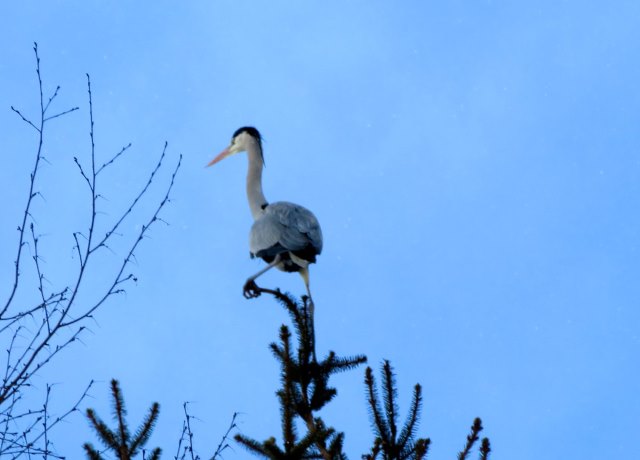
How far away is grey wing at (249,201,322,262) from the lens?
819cm

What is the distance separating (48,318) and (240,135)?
711 cm

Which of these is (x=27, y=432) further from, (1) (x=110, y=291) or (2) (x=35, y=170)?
(2) (x=35, y=170)

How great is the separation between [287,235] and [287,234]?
1 centimetres

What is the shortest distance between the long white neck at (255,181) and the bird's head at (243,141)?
0.01 metres

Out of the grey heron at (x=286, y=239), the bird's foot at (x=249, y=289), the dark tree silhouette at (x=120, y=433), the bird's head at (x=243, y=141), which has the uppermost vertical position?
the bird's head at (x=243, y=141)

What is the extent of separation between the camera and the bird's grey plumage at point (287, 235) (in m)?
8.19

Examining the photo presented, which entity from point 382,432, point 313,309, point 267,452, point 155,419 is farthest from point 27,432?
point 313,309

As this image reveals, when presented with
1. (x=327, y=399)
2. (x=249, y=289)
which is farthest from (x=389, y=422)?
(x=249, y=289)

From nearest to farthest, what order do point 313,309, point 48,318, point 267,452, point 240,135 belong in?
point 267,452, point 48,318, point 313,309, point 240,135

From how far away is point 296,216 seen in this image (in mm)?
8422

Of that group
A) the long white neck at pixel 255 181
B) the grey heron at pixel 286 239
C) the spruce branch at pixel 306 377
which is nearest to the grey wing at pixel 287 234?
the grey heron at pixel 286 239

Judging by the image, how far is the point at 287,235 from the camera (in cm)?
821

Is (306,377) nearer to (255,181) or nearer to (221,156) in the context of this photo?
(255,181)

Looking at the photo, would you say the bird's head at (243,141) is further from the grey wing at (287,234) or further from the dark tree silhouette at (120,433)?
the dark tree silhouette at (120,433)
